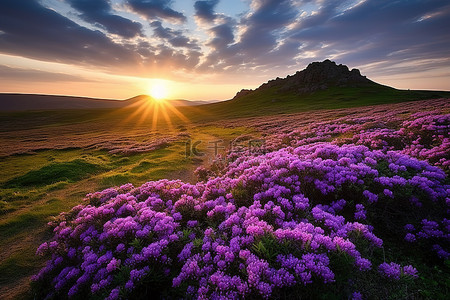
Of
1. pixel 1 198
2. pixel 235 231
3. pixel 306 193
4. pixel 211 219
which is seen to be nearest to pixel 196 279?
pixel 235 231

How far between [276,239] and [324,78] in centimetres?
15778

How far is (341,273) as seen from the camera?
3.93 meters

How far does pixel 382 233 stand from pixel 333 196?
5.11 feet

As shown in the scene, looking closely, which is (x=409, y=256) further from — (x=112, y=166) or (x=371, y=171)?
(x=112, y=166)

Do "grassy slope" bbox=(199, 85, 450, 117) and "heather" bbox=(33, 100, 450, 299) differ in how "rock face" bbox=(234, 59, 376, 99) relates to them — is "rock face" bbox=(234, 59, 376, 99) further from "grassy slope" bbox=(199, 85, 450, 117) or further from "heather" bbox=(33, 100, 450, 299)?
"heather" bbox=(33, 100, 450, 299)

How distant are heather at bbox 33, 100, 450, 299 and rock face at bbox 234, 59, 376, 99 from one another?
130m

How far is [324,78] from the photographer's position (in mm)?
139500

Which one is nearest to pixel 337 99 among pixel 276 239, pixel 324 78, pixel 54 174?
pixel 324 78

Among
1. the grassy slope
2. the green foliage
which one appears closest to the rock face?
the grassy slope

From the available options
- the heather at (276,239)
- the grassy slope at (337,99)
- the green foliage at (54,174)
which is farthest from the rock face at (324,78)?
the heather at (276,239)

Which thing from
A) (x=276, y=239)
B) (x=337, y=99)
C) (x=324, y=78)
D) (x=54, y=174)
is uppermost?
(x=324, y=78)

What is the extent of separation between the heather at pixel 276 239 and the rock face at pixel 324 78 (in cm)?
12986

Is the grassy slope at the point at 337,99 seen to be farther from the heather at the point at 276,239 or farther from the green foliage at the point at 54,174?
the heather at the point at 276,239

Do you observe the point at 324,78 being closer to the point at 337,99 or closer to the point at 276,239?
the point at 337,99
